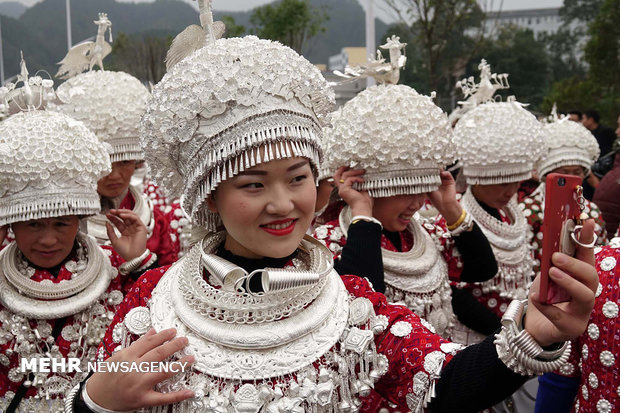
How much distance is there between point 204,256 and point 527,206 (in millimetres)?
3126

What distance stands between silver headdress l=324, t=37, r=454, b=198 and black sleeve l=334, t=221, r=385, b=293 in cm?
27

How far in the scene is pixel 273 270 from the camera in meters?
1.58

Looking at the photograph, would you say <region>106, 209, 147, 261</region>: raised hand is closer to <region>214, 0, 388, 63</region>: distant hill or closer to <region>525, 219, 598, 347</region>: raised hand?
<region>525, 219, 598, 347</region>: raised hand

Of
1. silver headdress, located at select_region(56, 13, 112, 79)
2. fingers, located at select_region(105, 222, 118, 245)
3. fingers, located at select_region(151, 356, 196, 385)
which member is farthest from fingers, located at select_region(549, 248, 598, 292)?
silver headdress, located at select_region(56, 13, 112, 79)

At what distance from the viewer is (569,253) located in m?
1.24

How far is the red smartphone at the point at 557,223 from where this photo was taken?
48.1 inches

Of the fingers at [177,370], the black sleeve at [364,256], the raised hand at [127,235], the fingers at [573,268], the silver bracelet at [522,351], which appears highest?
the fingers at [573,268]

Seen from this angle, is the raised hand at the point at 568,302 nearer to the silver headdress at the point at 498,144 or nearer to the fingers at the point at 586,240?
the fingers at the point at 586,240

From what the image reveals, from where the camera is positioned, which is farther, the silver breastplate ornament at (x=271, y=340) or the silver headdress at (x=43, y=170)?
the silver headdress at (x=43, y=170)

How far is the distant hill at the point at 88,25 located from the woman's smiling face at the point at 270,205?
3092mm

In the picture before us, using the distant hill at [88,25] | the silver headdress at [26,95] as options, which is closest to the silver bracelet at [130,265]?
the silver headdress at [26,95]

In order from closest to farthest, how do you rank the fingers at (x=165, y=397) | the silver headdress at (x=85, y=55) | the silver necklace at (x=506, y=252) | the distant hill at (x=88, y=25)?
the fingers at (x=165, y=397)
the silver necklace at (x=506, y=252)
the silver headdress at (x=85, y=55)
the distant hill at (x=88, y=25)

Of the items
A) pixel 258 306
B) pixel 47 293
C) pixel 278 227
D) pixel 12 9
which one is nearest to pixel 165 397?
pixel 258 306

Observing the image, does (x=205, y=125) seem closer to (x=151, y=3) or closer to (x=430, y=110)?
(x=430, y=110)
